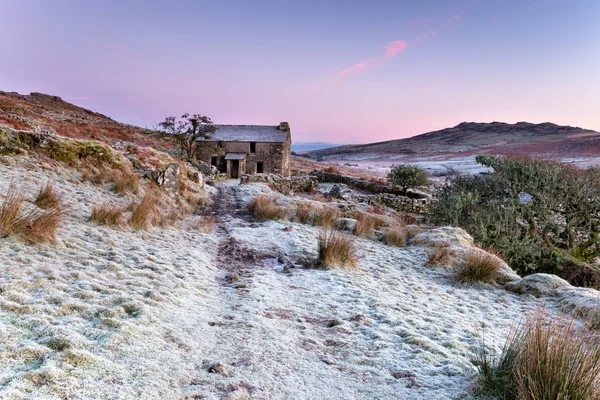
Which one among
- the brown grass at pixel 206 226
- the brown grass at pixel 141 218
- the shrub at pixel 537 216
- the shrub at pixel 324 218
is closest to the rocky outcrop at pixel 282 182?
the shrub at pixel 324 218

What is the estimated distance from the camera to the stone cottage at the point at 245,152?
1384 inches

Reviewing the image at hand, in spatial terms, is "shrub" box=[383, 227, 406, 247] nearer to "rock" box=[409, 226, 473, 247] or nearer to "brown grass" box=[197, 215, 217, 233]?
"rock" box=[409, 226, 473, 247]

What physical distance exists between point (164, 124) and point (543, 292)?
32571 millimetres

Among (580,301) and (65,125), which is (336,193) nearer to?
(580,301)

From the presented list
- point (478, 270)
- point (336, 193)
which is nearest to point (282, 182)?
point (336, 193)

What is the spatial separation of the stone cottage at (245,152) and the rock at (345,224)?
80.7 ft

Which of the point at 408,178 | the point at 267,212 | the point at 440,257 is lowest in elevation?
the point at 440,257

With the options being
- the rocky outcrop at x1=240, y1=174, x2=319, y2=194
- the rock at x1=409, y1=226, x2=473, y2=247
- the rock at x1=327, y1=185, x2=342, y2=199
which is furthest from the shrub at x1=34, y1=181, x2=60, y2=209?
the rocky outcrop at x1=240, y1=174, x2=319, y2=194

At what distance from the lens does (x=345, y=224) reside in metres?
11.1

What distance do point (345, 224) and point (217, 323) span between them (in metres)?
7.61

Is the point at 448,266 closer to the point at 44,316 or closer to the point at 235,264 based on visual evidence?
the point at 235,264

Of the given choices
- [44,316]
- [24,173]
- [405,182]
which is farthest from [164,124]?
[44,316]

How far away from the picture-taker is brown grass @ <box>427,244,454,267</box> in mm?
8016

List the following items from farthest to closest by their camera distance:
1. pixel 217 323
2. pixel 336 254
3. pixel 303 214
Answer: pixel 303 214
pixel 336 254
pixel 217 323
